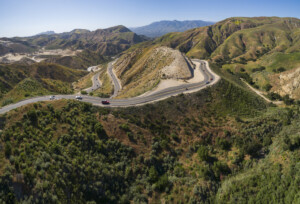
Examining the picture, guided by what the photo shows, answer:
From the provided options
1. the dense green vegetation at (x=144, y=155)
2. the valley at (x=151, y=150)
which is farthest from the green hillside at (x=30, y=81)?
the dense green vegetation at (x=144, y=155)

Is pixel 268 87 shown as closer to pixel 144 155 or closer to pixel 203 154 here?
pixel 203 154

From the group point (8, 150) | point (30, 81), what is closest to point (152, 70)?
point (30, 81)

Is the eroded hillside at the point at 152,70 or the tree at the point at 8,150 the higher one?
the eroded hillside at the point at 152,70

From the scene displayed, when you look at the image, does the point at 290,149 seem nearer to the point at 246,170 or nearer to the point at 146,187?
the point at 246,170

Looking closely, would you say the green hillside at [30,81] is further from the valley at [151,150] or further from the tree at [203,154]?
the tree at [203,154]

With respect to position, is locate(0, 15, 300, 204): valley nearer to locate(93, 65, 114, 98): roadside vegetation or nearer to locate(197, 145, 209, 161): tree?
locate(197, 145, 209, 161): tree

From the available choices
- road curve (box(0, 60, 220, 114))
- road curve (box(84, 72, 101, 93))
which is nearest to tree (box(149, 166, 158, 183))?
road curve (box(0, 60, 220, 114))

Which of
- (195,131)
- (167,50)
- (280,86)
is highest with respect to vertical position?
(167,50)

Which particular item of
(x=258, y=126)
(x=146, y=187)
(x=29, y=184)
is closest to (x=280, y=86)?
(x=258, y=126)
